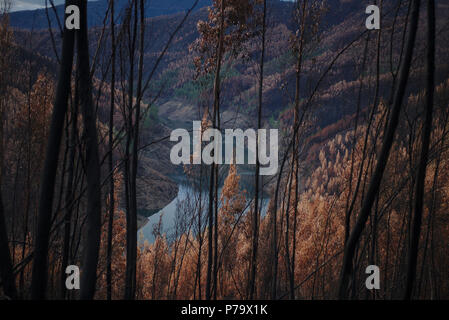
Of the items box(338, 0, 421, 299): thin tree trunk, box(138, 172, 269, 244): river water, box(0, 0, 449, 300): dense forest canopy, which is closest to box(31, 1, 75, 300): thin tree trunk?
box(0, 0, 449, 300): dense forest canopy

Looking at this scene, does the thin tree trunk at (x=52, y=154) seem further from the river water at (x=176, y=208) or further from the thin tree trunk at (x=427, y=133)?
the river water at (x=176, y=208)

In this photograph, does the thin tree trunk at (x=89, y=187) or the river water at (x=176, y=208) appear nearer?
the thin tree trunk at (x=89, y=187)

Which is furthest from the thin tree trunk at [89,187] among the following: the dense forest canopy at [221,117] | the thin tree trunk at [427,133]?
the thin tree trunk at [427,133]

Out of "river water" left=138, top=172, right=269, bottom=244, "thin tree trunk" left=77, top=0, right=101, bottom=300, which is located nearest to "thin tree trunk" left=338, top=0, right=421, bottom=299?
"thin tree trunk" left=77, top=0, right=101, bottom=300

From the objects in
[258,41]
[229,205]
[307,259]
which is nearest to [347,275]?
[258,41]

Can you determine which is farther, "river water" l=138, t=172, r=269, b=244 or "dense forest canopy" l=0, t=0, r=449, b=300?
"river water" l=138, t=172, r=269, b=244

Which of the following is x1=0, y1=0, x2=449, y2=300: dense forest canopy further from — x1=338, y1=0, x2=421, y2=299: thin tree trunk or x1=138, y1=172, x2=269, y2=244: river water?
x1=138, y1=172, x2=269, y2=244: river water

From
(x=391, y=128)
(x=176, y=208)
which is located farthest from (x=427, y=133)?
(x=176, y=208)

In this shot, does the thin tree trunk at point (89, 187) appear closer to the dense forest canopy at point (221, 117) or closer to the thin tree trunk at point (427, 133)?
the dense forest canopy at point (221, 117)

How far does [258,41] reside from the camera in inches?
72.3

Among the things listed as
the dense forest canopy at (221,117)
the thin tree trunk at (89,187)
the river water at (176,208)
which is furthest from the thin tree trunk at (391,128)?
the river water at (176,208)

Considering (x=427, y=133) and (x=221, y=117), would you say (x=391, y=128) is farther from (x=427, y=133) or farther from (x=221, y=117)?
(x=221, y=117)
